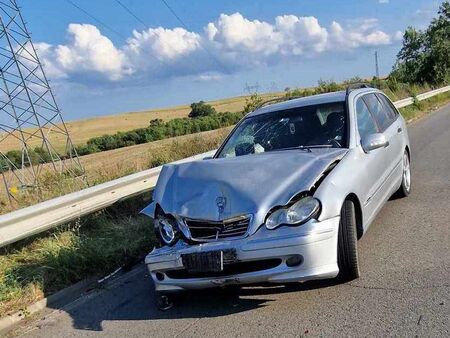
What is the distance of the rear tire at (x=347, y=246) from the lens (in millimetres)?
4254

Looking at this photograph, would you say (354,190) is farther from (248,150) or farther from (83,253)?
(83,253)

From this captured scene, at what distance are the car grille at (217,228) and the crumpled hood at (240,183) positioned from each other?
4 cm

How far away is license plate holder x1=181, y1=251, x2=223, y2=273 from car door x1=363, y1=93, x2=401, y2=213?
1.90 meters

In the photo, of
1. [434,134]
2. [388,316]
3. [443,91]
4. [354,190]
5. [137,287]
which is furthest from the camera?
[443,91]

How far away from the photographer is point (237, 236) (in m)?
4.08

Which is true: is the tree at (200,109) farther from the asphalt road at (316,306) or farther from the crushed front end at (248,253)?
the crushed front end at (248,253)

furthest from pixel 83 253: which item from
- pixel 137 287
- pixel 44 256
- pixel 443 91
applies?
pixel 443 91

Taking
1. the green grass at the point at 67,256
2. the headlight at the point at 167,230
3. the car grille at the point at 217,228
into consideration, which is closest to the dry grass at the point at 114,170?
the green grass at the point at 67,256

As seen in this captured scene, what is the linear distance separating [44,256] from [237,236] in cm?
279

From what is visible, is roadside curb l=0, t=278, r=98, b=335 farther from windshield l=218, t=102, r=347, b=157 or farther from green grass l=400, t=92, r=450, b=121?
green grass l=400, t=92, r=450, b=121

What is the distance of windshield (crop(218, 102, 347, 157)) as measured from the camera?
550 cm

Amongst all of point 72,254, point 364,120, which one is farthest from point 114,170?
point 364,120

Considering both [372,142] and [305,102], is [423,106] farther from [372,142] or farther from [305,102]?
[372,142]

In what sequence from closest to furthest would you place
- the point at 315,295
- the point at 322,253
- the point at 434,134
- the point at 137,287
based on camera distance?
the point at 322,253 < the point at 315,295 < the point at 137,287 < the point at 434,134
